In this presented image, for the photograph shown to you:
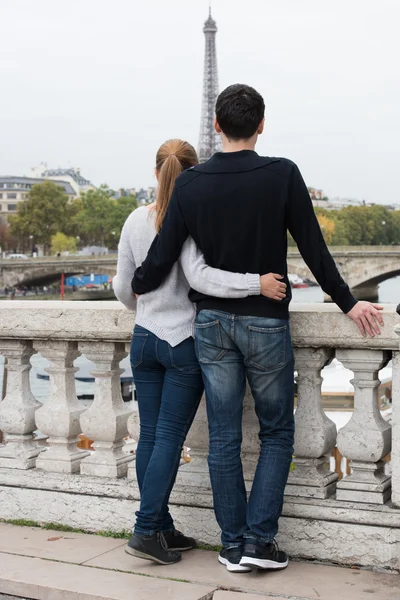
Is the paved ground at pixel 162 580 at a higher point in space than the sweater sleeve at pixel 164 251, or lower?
lower

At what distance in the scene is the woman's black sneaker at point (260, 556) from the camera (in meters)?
3.38

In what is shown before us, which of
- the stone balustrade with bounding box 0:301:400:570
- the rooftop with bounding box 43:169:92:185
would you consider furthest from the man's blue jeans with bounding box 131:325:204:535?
the rooftop with bounding box 43:169:92:185

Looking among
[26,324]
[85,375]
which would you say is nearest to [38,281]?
[85,375]

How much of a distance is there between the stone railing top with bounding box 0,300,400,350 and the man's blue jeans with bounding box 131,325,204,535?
39 cm

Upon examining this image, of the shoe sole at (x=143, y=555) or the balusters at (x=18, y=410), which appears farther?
the balusters at (x=18, y=410)

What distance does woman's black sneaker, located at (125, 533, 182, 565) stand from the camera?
11.6 feet

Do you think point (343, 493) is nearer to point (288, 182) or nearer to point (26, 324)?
point (288, 182)

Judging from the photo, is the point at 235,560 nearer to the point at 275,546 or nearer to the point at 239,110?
the point at 275,546

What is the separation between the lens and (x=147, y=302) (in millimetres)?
Answer: 3551

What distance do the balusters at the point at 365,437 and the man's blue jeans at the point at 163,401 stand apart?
581 millimetres

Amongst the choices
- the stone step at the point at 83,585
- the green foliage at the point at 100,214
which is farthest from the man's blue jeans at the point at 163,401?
the green foliage at the point at 100,214

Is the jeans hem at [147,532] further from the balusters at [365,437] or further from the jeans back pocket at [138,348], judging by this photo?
the balusters at [365,437]

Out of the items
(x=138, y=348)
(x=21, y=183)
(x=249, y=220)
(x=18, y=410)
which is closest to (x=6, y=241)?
(x=21, y=183)

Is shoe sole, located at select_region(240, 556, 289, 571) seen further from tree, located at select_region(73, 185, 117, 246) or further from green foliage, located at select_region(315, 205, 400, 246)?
green foliage, located at select_region(315, 205, 400, 246)
